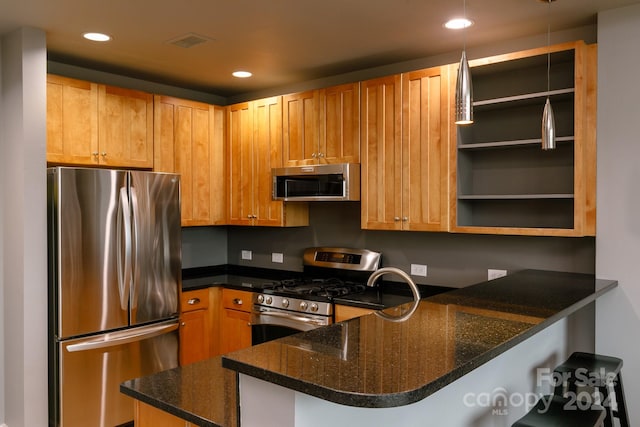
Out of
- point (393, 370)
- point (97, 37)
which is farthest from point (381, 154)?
point (393, 370)

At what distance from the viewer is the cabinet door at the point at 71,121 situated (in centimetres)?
336

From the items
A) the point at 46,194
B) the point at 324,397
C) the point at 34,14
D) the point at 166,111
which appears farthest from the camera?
the point at 166,111

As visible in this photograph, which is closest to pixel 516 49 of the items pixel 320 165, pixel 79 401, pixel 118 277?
pixel 320 165

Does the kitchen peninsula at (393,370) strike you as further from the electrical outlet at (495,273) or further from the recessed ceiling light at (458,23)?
the recessed ceiling light at (458,23)

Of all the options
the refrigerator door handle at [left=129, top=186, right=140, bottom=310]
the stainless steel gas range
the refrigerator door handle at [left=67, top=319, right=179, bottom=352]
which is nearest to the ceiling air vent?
the refrigerator door handle at [left=129, top=186, right=140, bottom=310]

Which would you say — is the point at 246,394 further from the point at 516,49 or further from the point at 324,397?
the point at 516,49

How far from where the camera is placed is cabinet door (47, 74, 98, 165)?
132 inches

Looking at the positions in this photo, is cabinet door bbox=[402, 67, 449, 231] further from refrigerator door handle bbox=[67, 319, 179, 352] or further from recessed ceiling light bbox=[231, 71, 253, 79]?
refrigerator door handle bbox=[67, 319, 179, 352]

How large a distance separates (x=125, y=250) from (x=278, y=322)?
1188mm

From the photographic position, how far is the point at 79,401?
3160 millimetres

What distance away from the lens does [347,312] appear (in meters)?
3.36

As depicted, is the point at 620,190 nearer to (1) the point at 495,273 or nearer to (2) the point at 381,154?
(1) the point at 495,273

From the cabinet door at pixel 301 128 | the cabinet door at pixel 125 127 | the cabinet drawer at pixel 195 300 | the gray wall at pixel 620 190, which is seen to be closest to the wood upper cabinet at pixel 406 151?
the cabinet door at pixel 301 128

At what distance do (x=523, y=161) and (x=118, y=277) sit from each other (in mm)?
2762
